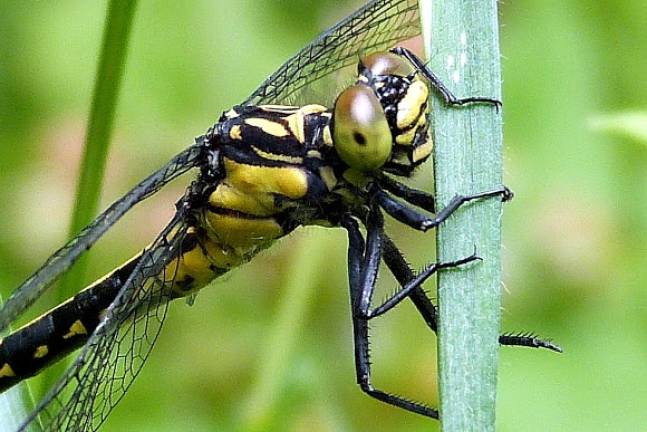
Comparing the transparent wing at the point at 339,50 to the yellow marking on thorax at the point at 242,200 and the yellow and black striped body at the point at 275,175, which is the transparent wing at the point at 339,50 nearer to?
the yellow and black striped body at the point at 275,175

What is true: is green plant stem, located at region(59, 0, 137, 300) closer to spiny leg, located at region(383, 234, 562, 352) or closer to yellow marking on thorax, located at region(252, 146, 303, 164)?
yellow marking on thorax, located at region(252, 146, 303, 164)

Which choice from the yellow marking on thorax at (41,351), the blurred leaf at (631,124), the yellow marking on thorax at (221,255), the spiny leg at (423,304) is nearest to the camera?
the blurred leaf at (631,124)

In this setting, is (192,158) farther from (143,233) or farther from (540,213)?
(540,213)

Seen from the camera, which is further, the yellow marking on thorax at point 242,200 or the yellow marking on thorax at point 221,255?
the yellow marking on thorax at point 221,255

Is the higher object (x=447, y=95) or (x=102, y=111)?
(x=102, y=111)

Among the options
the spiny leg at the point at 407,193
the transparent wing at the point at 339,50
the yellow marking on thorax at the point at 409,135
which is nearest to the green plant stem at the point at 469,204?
the yellow marking on thorax at the point at 409,135

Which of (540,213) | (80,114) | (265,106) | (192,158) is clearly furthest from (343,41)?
(80,114)

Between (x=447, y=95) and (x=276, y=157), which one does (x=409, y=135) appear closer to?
(x=276, y=157)

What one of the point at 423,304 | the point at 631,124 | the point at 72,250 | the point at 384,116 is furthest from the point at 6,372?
the point at 631,124
